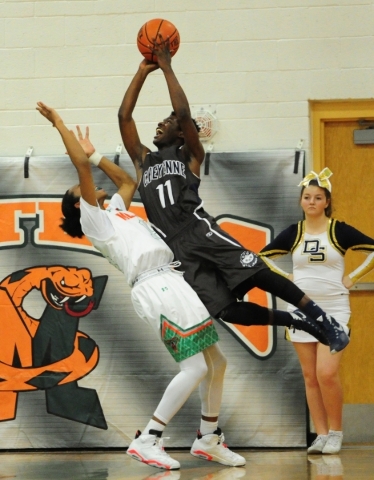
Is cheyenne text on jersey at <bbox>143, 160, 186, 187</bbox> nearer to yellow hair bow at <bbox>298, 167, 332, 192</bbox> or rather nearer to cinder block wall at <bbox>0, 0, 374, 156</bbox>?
yellow hair bow at <bbox>298, 167, 332, 192</bbox>

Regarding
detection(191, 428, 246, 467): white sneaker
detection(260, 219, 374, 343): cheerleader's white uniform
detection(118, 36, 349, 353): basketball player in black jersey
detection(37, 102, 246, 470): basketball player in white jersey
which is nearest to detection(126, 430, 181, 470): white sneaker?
detection(37, 102, 246, 470): basketball player in white jersey

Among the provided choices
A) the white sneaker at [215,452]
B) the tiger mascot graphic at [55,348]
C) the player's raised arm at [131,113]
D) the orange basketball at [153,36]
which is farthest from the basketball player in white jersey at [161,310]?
the tiger mascot graphic at [55,348]

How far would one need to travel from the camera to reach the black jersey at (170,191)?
4414 mm

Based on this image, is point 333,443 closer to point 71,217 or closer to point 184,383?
point 184,383

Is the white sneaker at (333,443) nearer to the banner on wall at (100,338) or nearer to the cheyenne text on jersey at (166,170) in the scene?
the banner on wall at (100,338)

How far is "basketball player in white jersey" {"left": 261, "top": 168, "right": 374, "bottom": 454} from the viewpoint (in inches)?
195

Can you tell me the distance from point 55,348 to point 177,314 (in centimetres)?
171

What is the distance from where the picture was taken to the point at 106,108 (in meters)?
5.89

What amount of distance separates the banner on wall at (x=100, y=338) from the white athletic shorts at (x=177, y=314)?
1375 millimetres

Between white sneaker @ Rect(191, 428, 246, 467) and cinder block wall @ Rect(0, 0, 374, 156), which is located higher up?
cinder block wall @ Rect(0, 0, 374, 156)

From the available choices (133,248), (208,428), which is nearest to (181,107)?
(133,248)

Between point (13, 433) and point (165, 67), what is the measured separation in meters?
2.66

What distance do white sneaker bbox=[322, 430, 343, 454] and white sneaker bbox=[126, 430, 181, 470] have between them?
1.11 meters

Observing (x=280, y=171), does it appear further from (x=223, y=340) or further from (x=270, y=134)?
(x=223, y=340)
